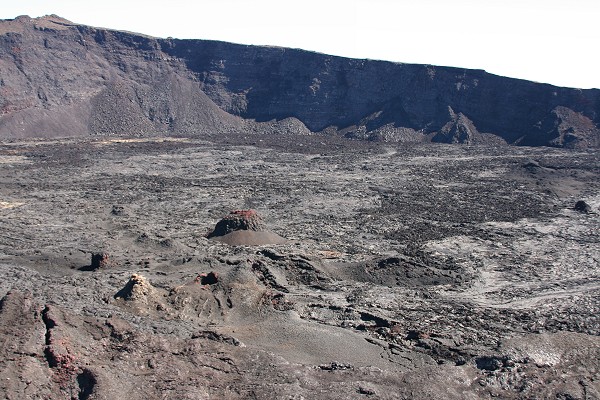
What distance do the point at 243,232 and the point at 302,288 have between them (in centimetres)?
613

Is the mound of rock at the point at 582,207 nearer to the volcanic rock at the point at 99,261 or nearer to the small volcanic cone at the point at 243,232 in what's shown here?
the small volcanic cone at the point at 243,232

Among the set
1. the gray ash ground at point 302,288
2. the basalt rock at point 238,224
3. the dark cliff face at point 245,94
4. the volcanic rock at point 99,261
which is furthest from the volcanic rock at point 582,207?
the dark cliff face at point 245,94

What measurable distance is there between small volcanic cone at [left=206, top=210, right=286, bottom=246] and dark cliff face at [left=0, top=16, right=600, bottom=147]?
41.4 meters

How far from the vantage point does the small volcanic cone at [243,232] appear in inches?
1058

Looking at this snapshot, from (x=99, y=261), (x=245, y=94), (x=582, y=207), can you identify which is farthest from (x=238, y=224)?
(x=245, y=94)

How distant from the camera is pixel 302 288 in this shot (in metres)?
21.9

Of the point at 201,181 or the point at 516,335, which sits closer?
the point at 516,335

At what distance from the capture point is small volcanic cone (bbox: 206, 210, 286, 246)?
26875 millimetres

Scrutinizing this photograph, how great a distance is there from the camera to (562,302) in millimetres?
20516

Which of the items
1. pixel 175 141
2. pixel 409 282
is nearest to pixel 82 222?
pixel 409 282

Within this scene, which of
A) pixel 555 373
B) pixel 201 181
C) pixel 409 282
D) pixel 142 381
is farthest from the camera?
pixel 201 181

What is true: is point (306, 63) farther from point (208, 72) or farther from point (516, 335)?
point (516, 335)

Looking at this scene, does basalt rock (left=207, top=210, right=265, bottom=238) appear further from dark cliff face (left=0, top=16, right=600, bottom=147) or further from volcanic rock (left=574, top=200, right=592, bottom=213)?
dark cliff face (left=0, top=16, right=600, bottom=147)

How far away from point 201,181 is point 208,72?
40.3m
